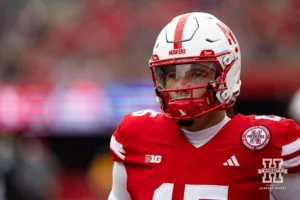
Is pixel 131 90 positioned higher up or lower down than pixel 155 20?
lower down

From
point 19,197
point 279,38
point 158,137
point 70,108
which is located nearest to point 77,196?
point 19,197

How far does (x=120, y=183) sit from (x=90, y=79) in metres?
6.08

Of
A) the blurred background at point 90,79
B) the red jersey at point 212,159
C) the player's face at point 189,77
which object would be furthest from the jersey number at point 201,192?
the blurred background at point 90,79

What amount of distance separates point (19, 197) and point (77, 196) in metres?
0.67

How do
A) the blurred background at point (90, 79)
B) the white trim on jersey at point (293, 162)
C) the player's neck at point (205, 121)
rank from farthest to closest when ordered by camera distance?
1. the blurred background at point (90, 79)
2. the player's neck at point (205, 121)
3. the white trim on jersey at point (293, 162)

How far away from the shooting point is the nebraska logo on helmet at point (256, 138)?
275 cm

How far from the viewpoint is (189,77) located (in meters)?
2.78

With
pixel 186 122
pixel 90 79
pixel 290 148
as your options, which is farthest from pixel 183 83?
pixel 90 79

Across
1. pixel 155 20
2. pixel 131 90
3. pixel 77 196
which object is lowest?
pixel 77 196

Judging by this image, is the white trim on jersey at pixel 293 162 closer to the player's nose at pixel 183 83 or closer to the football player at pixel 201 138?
the football player at pixel 201 138

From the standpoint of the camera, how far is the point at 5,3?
10609 mm

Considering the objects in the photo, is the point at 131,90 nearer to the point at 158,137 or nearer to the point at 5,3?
the point at 5,3

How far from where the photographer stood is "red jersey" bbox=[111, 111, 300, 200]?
8.93 ft

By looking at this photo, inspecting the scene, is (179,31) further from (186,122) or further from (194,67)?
(186,122)
